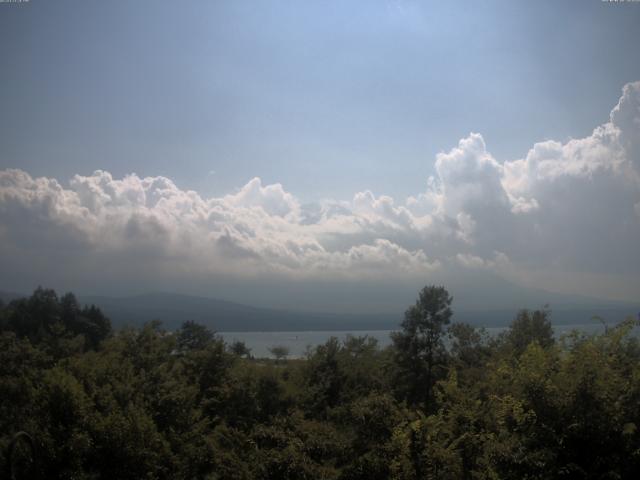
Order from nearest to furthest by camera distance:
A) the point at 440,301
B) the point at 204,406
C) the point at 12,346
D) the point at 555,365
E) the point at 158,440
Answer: the point at 555,365 < the point at 158,440 < the point at 204,406 < the point at 440,301 < the point at 12,346

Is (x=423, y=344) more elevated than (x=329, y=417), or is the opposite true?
(x=423, y=344)

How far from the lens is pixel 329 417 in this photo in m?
24.3

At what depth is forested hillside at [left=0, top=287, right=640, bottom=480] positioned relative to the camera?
11094 millimetres

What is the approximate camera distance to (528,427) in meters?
11.7

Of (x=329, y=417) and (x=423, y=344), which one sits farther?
(x=423, y=344)

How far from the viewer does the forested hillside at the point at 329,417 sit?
11.1 m

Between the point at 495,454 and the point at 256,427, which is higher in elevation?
the point at 495,454

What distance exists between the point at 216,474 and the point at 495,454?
34.2ft

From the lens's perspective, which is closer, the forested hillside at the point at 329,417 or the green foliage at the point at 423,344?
the forested hillside at the point at 329,417

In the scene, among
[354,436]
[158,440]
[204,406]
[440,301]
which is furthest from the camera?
[440,301]

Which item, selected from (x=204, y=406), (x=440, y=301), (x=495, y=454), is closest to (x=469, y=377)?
(x=440, y=301)

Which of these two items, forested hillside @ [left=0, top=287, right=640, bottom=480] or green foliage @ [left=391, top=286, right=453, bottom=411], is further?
green foliage @ [left=391, top=286, right=453, bottom=411]

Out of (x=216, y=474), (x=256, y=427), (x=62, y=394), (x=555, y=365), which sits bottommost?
(x=216, y=474)

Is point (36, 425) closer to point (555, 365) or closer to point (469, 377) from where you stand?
point (555, 365)
